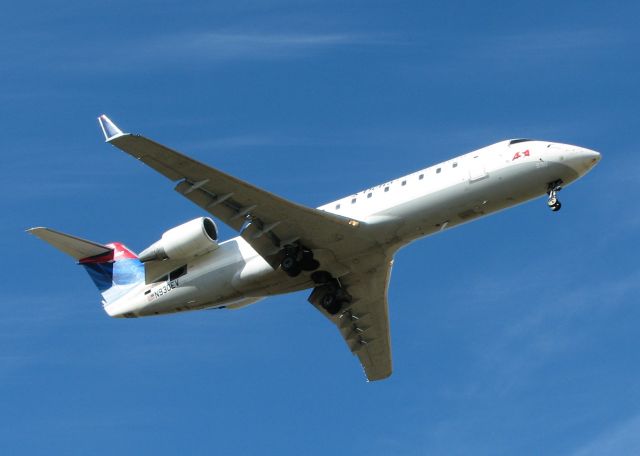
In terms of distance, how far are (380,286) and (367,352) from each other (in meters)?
3.98

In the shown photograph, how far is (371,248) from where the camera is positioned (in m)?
40.0

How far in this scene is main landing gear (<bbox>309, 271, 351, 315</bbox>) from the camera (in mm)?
42000

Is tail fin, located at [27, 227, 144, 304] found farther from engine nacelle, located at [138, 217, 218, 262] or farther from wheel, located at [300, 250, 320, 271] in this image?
wheel, located at [300, 250, 320, 271]

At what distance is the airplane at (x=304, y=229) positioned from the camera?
125 ft

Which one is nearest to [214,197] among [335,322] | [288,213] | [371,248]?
[288,213]

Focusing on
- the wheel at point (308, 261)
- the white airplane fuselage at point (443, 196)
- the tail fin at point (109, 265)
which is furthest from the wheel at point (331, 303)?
the tail fin at point (109, 265)

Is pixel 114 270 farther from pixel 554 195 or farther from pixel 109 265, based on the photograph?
pixel 554 195

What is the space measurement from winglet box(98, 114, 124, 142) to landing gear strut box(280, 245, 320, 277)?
273 inches

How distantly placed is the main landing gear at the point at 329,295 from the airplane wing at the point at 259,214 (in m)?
2.05

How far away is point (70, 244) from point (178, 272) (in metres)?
4.07

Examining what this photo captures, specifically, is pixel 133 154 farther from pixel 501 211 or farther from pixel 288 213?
pixel 501 211

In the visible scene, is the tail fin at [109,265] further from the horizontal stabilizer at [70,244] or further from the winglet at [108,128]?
the winglet at [108,128]

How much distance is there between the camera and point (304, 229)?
39469 mm

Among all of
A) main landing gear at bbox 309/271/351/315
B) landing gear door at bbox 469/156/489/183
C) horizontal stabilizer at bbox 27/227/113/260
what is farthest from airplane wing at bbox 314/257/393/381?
horizontal stabilizer at bbox 27/227/113/260
